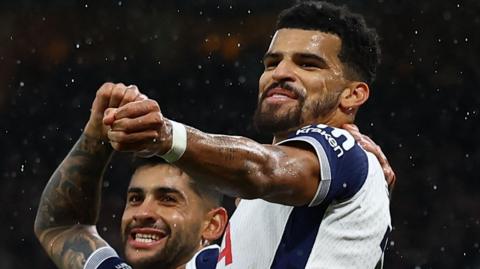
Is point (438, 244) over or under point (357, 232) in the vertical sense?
under

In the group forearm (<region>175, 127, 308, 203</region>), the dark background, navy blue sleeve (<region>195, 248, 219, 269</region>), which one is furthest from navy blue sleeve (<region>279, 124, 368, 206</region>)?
the dark background

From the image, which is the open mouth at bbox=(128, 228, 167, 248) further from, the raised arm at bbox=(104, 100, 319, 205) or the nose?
the raised arm at bbox=(104, 100, 319, 205)

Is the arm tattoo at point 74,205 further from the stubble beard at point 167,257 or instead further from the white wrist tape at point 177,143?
the white wrist tape at point 177,143

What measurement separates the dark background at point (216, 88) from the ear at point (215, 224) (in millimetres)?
2917

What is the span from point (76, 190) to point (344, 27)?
50.1 inches

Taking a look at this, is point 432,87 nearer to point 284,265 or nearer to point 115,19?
point 115,19

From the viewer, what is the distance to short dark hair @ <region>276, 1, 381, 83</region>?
374 centimetres

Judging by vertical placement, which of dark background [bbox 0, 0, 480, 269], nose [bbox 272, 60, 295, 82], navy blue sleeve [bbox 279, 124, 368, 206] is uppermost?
nose [bbox 272, 60, 295, 82]

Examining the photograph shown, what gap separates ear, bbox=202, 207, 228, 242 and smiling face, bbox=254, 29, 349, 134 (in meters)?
1.45

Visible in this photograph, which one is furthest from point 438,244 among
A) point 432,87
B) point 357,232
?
point 357,232

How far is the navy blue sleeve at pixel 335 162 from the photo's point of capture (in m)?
3.09

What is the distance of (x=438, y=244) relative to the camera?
7.68 m

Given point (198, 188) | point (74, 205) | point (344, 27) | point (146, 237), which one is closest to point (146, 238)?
point (146, 237)

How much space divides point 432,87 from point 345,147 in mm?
5079
